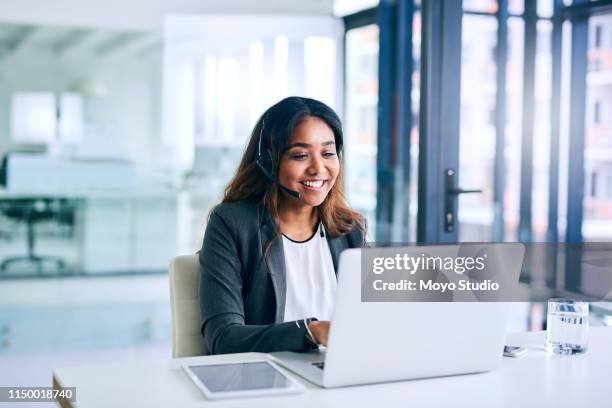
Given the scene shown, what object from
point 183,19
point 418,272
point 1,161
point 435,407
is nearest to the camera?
point 435,407

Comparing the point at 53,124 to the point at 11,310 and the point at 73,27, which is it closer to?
the point at 73,27

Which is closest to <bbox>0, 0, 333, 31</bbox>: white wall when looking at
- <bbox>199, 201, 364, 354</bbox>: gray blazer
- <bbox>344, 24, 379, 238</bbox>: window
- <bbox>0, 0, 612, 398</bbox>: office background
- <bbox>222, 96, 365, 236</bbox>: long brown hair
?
<bbox>0, 0, 612, 398</bbox>: office background

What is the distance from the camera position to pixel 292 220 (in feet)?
7.15

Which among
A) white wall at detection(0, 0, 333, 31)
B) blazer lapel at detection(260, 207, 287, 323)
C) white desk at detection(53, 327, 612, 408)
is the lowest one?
white desk at detection(53, 327, 612, 408)

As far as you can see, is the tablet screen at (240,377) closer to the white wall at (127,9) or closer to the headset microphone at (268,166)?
the headset microphone at (268,166)

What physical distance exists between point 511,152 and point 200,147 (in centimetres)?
169

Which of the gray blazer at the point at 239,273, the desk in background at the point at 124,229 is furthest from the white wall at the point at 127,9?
the gray blazer at the point at 239,273

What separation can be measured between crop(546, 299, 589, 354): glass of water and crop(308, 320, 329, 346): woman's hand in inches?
22.5

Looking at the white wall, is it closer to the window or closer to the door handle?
the window

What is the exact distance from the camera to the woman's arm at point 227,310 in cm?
172

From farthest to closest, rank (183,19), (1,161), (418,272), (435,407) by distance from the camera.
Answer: (183,19) → (1,161) → (418,272) → (435,407)

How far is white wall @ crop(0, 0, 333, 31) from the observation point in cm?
391

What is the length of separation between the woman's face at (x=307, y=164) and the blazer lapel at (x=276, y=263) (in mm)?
121

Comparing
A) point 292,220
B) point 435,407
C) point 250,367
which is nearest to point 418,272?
point 435,407
